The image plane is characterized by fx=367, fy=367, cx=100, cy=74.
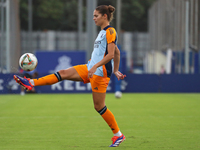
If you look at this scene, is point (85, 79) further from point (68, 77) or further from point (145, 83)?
point (145, 83)

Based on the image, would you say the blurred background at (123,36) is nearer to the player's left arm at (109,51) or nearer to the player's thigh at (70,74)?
the player's thigh at (70,74)

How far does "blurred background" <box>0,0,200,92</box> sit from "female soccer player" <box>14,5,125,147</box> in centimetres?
924

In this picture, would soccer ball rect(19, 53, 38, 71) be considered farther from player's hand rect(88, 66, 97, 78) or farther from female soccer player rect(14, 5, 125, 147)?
player's hand rect(88, 66, 97, 78)

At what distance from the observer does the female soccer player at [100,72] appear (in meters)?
5.53

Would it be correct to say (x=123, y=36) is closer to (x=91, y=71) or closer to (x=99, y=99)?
(x=99, y=99)

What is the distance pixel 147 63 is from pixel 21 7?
74.9 ft

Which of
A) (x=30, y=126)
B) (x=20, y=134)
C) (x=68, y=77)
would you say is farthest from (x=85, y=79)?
(x=30, y=126)

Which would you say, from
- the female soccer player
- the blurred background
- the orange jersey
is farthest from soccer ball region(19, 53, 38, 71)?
the blurred background

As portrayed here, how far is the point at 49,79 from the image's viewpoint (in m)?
5.61

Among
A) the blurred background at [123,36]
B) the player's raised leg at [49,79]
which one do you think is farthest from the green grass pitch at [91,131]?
the blurred background at [123,36]

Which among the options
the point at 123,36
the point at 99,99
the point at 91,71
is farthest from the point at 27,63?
the point at 123,36

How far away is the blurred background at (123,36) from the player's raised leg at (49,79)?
30.2 feet

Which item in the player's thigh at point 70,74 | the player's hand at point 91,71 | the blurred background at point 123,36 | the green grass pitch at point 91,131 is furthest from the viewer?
the blurred background at point 123,36

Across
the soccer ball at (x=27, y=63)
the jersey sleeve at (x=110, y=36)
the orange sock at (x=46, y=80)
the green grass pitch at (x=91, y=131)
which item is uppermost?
the jersey sleeve at (x=110, y=36)
